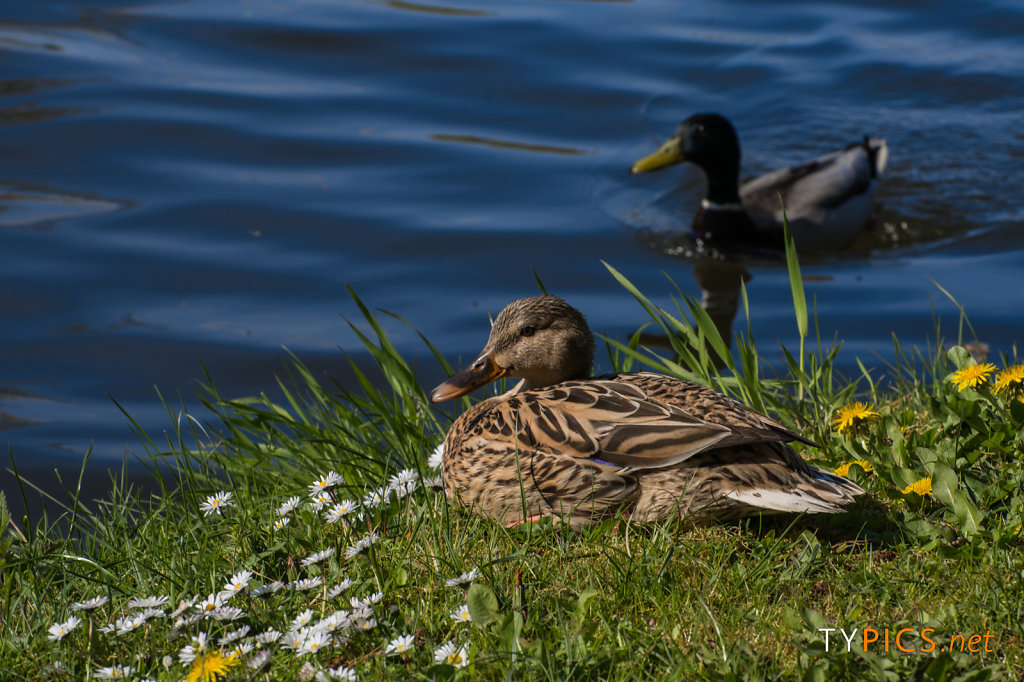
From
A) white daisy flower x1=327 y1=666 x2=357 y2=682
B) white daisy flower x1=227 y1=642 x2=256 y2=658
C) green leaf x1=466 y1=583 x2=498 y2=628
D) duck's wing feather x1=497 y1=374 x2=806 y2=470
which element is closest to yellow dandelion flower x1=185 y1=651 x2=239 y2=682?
white daisy flower x1=227 y1=642 x2=256 y2=658

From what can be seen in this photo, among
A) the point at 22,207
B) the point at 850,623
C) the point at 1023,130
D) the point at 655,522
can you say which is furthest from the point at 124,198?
the point at 1023,130

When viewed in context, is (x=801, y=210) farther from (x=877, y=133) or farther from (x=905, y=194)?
(x=877, y=133)

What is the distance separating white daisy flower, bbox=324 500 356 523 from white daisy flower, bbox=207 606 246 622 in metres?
0.50

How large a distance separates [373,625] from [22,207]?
22.1ft

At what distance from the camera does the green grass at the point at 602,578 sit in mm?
2699

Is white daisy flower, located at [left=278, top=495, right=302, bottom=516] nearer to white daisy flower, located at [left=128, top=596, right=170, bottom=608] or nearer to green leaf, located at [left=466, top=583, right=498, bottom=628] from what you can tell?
white daisy flower, located at [left=128, top=596, right=170, bottom=608]

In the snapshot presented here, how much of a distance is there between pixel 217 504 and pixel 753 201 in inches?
307

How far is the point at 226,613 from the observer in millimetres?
2760

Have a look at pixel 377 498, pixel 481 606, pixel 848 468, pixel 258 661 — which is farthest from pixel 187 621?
pixel 848 468

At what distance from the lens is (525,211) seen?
899 centimetres

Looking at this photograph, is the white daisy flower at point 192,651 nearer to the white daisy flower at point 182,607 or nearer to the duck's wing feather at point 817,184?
the white daisy flower at point 182,607

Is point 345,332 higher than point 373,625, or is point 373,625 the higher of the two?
point 373,625

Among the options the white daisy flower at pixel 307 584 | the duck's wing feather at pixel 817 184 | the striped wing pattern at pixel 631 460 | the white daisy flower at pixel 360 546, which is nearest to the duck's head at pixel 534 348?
the striped wing pattern at pixel 631 460

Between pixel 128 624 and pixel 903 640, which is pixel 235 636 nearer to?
pixel 128 624
